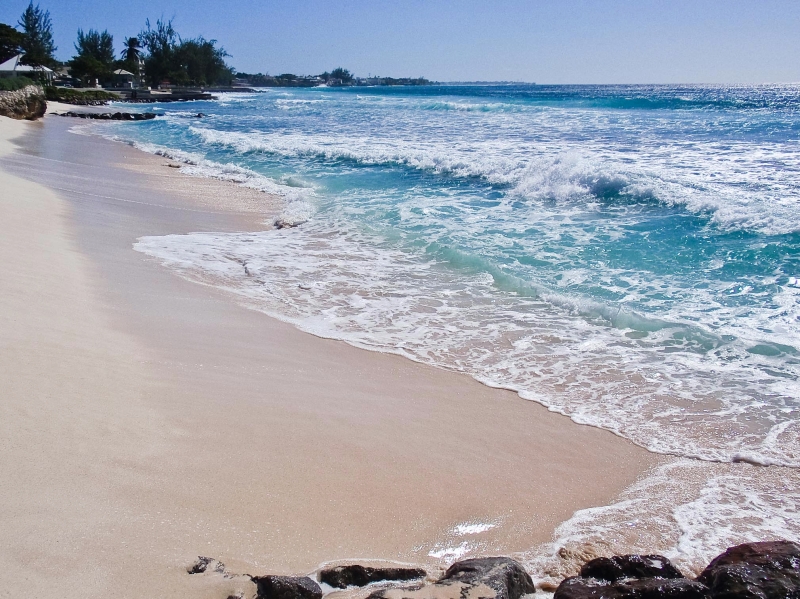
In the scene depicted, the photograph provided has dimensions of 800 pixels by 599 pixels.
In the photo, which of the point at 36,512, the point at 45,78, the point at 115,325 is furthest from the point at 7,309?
the point at 45,78

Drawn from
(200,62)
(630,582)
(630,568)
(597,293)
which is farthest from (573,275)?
(200,62)

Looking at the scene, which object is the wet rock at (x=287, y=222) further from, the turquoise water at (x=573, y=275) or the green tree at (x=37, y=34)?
the green tree at (x=37, y=34)

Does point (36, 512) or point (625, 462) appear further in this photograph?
point (625, 462)

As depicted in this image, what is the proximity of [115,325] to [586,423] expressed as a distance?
3.84 metres

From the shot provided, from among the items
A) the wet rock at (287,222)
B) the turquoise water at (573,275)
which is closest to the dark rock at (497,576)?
the turquoise water at (573,275)

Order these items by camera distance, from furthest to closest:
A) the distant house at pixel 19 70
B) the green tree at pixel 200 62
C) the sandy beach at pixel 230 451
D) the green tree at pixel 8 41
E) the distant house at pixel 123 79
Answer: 1. the green tree at pixel 200 62
2. the distant house at pixel 123 79
3. the green tree at pixel 8 41
4. the distant house at pixel 19 70
5. the sandy beach at pixel 230 451

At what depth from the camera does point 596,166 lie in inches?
561

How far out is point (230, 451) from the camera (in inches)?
137

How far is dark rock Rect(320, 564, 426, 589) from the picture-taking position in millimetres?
2480

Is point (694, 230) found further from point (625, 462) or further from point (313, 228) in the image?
point (625, 462)

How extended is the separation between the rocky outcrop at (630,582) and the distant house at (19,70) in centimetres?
6152

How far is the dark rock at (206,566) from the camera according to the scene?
246 cm

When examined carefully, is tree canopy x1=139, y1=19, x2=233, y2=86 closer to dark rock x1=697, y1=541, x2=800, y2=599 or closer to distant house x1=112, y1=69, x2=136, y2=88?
distant house x1=112, y1=69, x2=136, y2=88

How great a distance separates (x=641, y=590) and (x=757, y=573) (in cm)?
47
